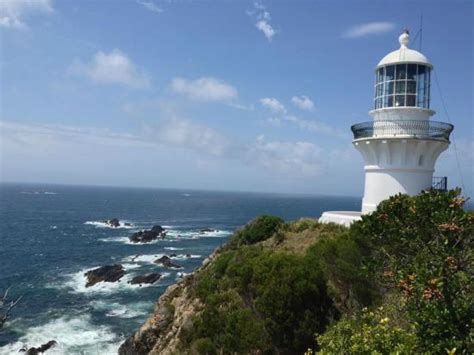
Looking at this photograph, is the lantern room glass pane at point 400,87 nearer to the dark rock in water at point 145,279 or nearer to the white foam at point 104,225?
the dark rock in water at point 145,279

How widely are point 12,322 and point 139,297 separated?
11002mm

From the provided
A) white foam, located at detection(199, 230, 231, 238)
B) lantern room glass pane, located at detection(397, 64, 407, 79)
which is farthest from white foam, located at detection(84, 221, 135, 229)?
lantern room glass pane, located at detection(397, 64, 407, 79)

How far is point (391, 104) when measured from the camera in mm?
18172

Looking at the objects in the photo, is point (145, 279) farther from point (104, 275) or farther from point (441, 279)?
point (441, 279)

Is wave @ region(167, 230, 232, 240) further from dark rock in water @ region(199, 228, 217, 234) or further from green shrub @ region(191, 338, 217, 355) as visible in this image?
green shrub @ region(191, 338, 217, 355)

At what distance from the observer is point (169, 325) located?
19781mm

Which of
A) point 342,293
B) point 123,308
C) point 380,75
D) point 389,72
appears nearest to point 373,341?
point 342,293

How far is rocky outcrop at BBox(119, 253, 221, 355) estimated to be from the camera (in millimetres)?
16203

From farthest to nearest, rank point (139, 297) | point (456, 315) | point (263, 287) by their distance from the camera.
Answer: point (139, 297) → point (263, 287) → point (456, 315)

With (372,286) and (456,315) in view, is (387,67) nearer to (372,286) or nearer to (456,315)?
(372,286)

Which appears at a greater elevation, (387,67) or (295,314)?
(387,67)

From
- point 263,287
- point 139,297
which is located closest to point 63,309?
point 139,297

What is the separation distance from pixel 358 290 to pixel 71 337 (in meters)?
23.8

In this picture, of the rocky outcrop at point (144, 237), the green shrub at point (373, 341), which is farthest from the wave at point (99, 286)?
the green shrub at point (373, 341)
